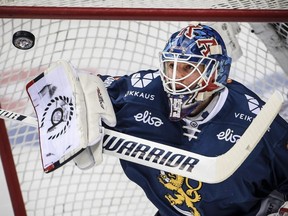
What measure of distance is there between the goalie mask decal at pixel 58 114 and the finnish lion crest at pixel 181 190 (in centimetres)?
30

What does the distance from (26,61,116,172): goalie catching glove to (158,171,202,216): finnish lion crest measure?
0.21m

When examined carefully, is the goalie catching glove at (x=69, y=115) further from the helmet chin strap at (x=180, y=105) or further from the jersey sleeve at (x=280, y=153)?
the jersey sleeve at (x=280, y=153)

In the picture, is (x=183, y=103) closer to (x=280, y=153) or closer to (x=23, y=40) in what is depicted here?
(x=280, y=153)

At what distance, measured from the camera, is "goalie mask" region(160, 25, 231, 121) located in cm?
184

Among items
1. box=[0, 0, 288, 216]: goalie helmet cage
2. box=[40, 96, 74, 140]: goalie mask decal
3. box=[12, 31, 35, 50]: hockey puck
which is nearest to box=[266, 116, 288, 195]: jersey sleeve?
box=[0, 0, 288, 216]: goalie helmet cage

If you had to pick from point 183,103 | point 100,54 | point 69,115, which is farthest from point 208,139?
point 100,54

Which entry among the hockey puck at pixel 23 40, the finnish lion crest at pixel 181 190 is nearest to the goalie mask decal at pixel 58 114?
the finnish lion crest at pixel 181 190

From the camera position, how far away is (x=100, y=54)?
2.32 m

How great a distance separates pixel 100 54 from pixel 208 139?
538mm

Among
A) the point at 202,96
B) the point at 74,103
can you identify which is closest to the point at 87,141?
the point at 74,103

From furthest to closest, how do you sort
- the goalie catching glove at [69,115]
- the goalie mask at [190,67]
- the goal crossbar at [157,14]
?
the goal crossbar at [157,14] → the goalie mask at [190,67] → the goalie catching glove at [69,115]

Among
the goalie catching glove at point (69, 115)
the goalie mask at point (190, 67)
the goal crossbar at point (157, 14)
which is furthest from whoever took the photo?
the goal crossbar at point (157, 14)

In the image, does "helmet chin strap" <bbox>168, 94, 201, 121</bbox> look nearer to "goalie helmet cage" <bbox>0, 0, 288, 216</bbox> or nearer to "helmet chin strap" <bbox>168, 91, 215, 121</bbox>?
"helmet chin strap" <bbox>168, 91, 215, 121</bbox>

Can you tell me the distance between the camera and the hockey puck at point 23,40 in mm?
2186
